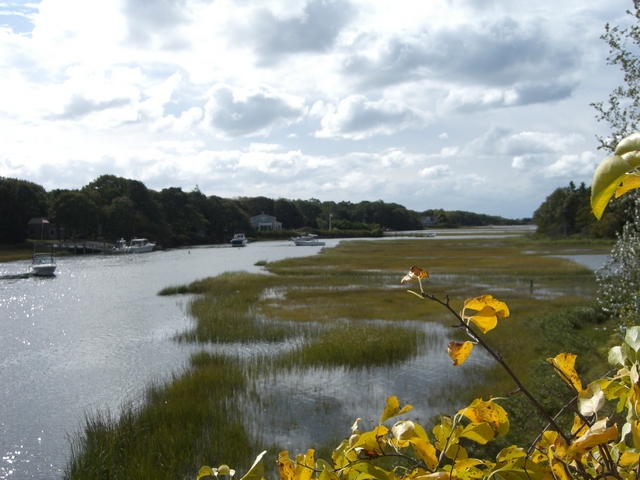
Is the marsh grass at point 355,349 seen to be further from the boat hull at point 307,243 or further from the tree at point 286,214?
the tree at point 286,214

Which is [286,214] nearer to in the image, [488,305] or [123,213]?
[123,213]

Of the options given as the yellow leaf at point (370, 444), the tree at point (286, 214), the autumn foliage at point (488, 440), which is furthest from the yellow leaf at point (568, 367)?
the tree at point (286, 214)

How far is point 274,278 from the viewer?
111 ft

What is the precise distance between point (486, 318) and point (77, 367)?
16.1m

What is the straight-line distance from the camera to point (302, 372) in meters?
13.7

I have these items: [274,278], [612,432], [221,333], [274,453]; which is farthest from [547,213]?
[612,432]

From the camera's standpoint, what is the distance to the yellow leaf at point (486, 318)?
1.17 metres

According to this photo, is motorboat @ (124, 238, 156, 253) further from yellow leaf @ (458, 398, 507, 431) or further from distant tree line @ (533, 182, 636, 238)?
yellow leaf @ (458, 398, 507, 431)

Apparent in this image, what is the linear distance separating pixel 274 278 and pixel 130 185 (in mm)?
63054

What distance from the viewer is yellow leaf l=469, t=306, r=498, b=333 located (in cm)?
117

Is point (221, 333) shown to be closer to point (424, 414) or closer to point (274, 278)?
point (424, 414)

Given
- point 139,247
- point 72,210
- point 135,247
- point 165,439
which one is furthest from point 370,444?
point 72,210

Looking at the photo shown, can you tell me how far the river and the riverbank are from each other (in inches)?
8.7

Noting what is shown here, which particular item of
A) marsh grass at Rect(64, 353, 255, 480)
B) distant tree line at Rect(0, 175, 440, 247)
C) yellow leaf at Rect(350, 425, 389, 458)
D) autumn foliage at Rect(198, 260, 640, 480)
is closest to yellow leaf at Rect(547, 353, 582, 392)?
autumn foliage at Rect(198, 260, 640, 480)
